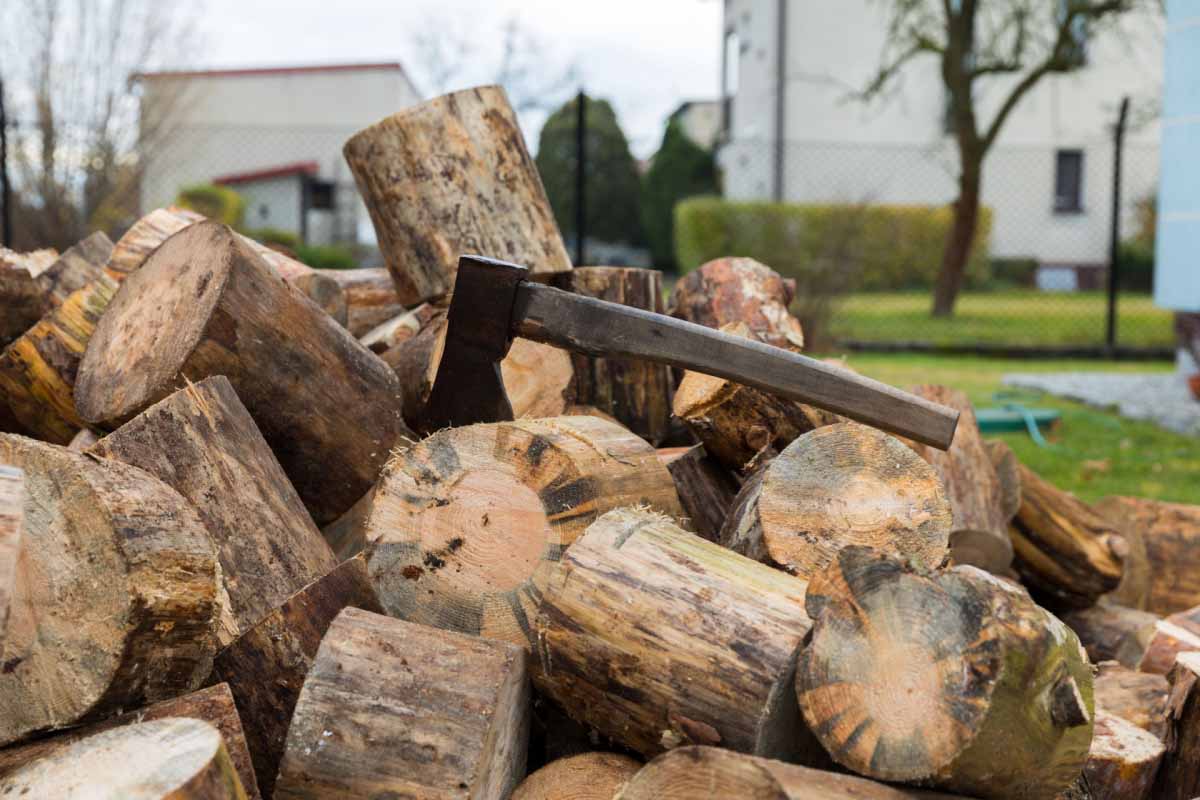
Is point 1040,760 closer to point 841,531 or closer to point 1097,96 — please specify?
point 841,531

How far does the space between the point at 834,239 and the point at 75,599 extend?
11089 millimetres

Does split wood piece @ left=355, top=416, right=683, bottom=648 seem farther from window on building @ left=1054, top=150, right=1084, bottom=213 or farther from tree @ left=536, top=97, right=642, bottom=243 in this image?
window on building @ left=1054, top=150, right=1084, bottom=213

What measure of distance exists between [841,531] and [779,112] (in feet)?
72.5

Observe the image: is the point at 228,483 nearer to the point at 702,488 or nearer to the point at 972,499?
the point at 702,488

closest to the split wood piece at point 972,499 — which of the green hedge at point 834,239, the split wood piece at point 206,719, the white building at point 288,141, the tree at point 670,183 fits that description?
the split wood piece at point 206,719

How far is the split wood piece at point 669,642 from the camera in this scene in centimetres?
174

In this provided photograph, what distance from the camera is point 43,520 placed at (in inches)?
68.6

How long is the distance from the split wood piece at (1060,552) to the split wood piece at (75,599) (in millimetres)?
2484

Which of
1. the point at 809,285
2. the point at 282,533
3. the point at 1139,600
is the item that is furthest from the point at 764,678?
the point at 809,285

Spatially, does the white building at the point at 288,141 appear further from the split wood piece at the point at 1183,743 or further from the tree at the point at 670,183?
the split wood piece at the point at 1183,743

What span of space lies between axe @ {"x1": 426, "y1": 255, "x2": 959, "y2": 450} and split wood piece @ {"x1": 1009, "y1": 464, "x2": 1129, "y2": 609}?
3.78 feet

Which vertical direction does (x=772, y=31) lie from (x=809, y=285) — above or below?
above

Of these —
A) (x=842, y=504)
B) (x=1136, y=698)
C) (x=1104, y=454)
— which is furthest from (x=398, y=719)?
(x=1104, y=454)

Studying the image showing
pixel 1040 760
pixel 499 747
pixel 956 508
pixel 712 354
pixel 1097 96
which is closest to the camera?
pixel 1040 760
